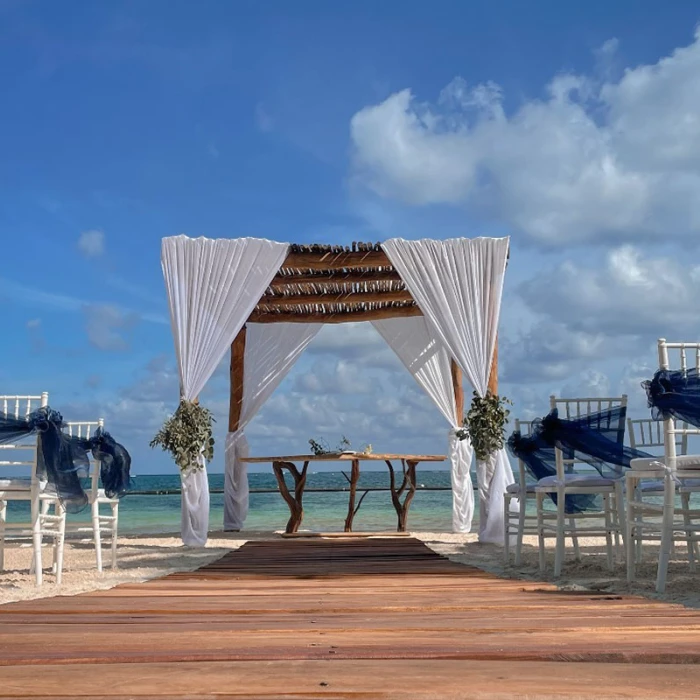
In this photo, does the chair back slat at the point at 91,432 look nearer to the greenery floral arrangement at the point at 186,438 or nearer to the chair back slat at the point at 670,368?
the greenery floral arrangement at the point at 186,438

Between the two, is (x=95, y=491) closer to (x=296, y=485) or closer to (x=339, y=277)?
(x=296, y=485)

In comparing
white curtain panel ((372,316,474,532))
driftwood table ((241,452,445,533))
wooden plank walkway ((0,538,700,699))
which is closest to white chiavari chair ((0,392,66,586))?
wooden plank walkway ((0,538,700,699))

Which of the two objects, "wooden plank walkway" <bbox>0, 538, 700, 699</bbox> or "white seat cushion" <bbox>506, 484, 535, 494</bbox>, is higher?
"white seat cushion" <bbox>506, 484, 535, 494</bbox>

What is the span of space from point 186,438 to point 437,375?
311cm

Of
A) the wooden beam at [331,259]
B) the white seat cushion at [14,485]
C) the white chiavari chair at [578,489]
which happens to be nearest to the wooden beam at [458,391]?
the wooden beam at [331,259]

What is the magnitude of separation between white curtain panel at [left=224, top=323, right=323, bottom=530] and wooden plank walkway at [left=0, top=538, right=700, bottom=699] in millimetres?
5478

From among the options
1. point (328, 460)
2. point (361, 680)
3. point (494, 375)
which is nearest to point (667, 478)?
point (361, 680)

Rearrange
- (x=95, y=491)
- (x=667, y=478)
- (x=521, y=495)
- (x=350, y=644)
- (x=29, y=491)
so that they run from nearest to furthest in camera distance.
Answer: (x=350, y=644) < (x=667, y=478) < (x=29, y=491) < (x=95, y=491) < (x=521, y=495)

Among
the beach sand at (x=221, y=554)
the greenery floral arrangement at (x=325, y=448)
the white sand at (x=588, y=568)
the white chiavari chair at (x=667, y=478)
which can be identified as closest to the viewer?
the white chiavari chair at (x=667, y=478)

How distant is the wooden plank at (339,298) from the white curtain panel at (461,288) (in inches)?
48.2

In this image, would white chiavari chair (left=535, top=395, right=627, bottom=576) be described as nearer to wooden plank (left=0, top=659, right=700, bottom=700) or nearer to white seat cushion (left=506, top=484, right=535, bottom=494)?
white seat cushion (left=506, top=484, right=535, bottom=494)

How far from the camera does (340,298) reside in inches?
351

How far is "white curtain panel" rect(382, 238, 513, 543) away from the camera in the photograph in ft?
24.9

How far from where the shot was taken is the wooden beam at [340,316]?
9.27m
